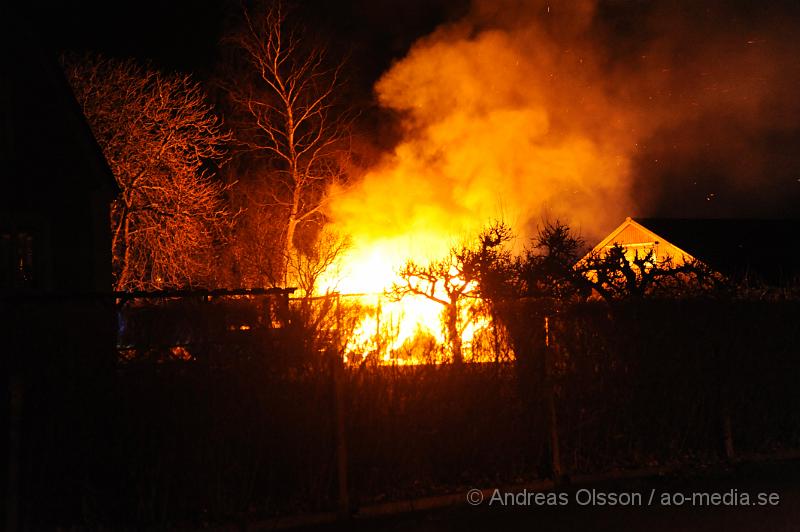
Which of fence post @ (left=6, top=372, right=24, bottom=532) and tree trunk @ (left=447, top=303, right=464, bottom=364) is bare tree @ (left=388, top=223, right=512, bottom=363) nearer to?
tree trunk @ (left=447, top=303, right=464, bottom=364)

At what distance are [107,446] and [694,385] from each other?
6900 millimetres

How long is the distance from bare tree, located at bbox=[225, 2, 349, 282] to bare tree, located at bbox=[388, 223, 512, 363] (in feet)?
47.7

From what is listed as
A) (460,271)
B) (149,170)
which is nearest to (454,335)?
(460,271)

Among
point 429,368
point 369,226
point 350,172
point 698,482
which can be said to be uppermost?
point 350,172

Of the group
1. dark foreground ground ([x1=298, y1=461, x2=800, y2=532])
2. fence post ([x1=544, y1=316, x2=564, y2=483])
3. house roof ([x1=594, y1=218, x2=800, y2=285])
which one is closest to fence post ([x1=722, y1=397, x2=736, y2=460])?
dark foreground ground ([x1=298, y1=461, x2=800, y2=532])

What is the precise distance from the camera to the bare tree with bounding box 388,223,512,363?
12414 millimetres

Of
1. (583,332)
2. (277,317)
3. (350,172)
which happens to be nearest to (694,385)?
(583,332)

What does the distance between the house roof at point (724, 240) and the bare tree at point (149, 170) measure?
17973 millimetres

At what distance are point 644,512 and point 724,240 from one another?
3396 centimetres

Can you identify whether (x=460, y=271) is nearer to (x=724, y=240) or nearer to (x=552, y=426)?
(x=552, y=426)

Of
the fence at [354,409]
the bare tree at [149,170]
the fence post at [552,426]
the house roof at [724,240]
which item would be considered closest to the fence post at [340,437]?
the fence at [354,409]

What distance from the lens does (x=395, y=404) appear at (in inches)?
329

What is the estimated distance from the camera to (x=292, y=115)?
93.5 ft

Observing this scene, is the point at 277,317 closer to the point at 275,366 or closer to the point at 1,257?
the point at 275,366
